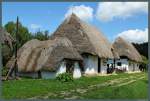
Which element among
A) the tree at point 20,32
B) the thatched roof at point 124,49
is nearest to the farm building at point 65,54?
the tree at point 20,32

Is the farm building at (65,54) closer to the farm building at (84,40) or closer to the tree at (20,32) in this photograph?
the farm building at (84,40)

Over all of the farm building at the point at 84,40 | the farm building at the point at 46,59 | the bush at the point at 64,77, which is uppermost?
the farm building at the point at 84,40

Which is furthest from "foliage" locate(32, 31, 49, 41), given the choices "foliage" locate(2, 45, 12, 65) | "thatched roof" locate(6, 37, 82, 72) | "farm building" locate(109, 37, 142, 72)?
"farm building" locate(109, 37, 142, 72)

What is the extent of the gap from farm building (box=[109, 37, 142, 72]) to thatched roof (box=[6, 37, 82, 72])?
41.9 ft

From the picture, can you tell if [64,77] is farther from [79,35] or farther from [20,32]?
[79,35]

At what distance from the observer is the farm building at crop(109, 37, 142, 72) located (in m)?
29.7

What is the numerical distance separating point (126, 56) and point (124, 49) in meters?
0.63

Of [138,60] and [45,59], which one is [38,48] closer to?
[45,59]

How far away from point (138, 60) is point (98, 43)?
10231mm

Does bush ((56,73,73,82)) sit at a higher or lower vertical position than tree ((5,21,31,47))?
lower

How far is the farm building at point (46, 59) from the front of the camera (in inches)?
616

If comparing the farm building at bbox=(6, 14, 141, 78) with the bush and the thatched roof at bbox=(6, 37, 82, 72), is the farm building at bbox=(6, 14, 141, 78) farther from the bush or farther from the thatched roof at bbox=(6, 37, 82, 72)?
the bush

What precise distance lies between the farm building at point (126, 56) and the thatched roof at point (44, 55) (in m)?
12.8

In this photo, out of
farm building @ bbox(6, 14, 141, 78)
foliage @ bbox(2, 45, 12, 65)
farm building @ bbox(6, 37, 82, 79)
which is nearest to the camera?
foliage @ bbox(2, 45, 12, 65)
